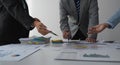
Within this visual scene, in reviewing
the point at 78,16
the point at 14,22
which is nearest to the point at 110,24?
the point at 78,16

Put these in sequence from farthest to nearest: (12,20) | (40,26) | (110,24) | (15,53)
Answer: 1. (12,20)
2. (110,24)
3. (40,26)
4. (15,53)

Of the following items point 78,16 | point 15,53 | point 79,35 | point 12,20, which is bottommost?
point 15,53

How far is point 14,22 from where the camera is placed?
68.6 inches

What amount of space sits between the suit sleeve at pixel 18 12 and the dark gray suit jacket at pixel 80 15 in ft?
2.41

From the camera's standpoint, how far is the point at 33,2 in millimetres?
3490

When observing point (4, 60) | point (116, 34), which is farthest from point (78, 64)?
point (116, 34)

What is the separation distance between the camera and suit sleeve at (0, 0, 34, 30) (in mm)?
1515

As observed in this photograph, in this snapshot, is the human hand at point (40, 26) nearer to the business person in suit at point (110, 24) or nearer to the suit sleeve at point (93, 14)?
the business person in suit at point (110, 24)

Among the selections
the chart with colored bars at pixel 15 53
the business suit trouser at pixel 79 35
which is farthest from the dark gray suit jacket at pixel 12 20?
the business suit trouser at pixel 79 35

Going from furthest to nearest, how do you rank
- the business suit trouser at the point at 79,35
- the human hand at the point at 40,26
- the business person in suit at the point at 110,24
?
1. the business suit trouser at the point at 79,35
2. the business person in suit at the point at 110,24
3. the human hand at the point at 40,26

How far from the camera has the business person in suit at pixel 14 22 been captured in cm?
152

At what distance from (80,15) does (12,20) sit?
782 millimetres

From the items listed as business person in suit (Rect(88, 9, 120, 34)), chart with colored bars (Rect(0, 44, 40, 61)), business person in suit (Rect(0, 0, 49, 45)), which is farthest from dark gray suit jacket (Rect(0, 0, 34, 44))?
business person in suit (Rect(88, 9, 120, 34))

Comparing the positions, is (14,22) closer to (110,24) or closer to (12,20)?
(12,20)
